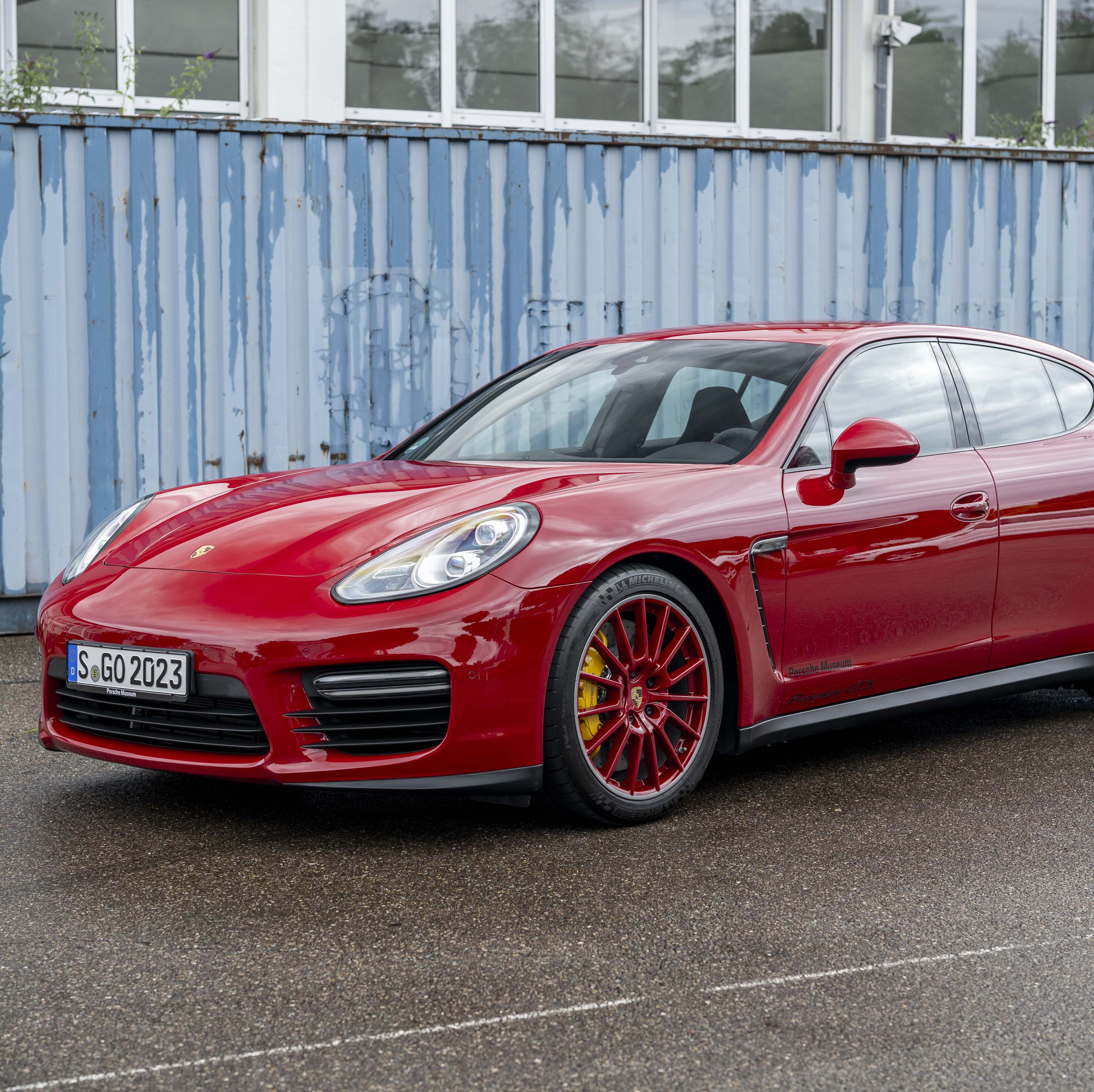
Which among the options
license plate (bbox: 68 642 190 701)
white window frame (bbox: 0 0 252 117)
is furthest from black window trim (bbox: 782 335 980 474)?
white window frame (bbox: 0 0 252 117)

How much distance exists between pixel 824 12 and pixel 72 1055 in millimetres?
11994

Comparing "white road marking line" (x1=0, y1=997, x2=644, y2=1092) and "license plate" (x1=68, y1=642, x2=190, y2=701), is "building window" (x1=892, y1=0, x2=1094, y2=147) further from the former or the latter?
"white road marking line" (x1=0, y1=997, x2=644, y2=1092)

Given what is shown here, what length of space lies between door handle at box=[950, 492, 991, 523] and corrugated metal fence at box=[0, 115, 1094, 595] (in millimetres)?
3896

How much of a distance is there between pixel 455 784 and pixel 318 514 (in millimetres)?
858

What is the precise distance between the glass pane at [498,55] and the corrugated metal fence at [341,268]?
3939mm

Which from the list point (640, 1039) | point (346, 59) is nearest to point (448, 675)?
point (640, 1039)

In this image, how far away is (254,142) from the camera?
24.4 ft

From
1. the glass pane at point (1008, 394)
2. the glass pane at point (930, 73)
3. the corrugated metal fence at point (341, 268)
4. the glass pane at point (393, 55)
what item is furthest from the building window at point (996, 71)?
the glass pane at point (1008, 394)

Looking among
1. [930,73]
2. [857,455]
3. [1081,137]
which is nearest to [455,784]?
[857,455]

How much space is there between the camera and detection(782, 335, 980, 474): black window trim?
4.09 metres

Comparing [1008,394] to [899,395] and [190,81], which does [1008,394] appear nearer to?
[899,395]

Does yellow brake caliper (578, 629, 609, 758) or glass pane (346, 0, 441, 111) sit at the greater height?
glass pane (346, 0, 441, 111)

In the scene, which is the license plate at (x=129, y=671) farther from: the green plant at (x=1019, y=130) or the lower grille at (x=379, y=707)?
the green plant at (x=1019, y=130)

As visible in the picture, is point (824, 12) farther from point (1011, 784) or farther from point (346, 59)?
point (1011, 784)
